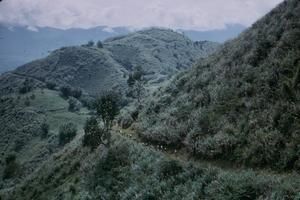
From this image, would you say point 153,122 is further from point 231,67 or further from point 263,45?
point 263,45

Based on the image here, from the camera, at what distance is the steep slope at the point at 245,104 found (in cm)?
2238

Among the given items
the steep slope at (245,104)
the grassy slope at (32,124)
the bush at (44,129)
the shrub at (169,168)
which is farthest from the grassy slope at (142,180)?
the bush at (44,129)

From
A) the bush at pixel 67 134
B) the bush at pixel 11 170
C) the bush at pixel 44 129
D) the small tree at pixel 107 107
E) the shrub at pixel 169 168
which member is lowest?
the bush at pixel 11 170

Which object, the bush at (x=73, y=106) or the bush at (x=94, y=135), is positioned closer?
the bush at (x=94, y=135)

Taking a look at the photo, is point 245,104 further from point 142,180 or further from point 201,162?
point 142,180

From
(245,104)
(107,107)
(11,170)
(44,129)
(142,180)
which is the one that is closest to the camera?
(142,180)

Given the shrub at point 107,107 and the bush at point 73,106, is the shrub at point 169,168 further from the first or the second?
the bush at point 73,106

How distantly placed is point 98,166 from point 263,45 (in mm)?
17370

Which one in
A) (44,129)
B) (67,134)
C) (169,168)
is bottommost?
(44,129)

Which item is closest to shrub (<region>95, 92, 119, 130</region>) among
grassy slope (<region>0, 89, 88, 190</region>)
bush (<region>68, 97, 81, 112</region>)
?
grassy slope (<region>0, 89, 88, 190</region>)

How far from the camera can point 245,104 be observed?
2756 cm

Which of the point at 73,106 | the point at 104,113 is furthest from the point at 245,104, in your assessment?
the point at 73,106

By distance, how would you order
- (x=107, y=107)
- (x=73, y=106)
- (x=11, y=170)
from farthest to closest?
1. (x=73, y=106)
2. (x=11, y=170)
3. (x=107, y=107)

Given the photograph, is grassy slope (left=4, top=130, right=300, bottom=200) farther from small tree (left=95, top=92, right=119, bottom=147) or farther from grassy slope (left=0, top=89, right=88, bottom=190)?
grassy slope (left=0, top=89, right=88, bottom=190)
